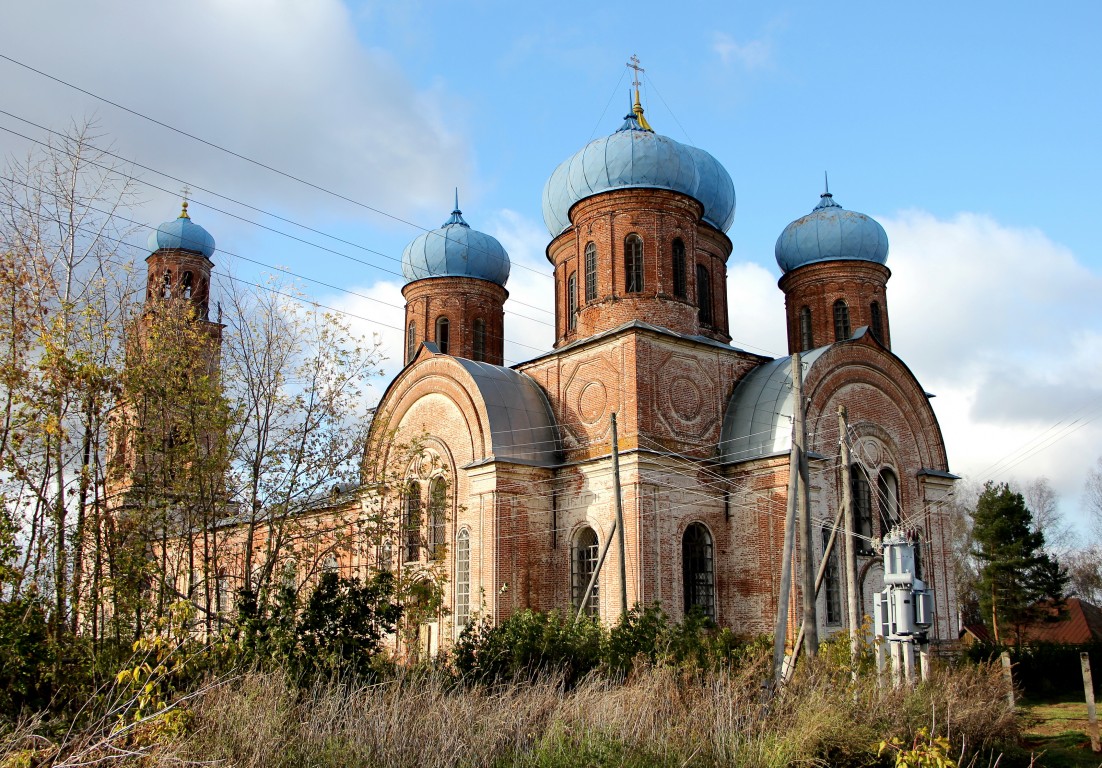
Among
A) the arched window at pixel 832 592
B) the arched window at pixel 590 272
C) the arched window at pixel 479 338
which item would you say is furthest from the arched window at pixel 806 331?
the arched window at pixel 479 338

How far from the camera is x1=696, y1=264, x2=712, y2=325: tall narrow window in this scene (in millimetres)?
21562

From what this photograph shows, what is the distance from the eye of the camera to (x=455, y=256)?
80.7ft

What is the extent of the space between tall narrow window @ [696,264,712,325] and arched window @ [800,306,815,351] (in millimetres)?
2717

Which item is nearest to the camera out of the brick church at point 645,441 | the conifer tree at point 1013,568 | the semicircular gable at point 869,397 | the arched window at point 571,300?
the brick church at point 645,441

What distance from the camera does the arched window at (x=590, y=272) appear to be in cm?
1969

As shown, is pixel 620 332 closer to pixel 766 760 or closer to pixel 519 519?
pixel 519 519

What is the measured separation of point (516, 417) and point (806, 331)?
8.58 metres

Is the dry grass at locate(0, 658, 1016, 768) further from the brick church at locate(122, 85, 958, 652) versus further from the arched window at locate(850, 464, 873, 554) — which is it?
the arched window at locate(850, 464, 873, 554)

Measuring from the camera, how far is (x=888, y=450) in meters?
19.1

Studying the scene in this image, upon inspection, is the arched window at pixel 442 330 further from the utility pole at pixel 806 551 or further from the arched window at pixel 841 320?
the utility pole at pixel 806 551

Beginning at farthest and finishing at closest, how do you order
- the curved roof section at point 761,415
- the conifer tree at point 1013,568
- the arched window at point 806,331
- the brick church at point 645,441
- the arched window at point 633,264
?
1. the conifer tree at point 1013,568
2. the arched window at point 806,331
3. the arched window at point 633,264
4. the curved roof section at point 761,415
5. the brick church at point 645,441

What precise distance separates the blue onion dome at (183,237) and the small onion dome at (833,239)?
15466 mm

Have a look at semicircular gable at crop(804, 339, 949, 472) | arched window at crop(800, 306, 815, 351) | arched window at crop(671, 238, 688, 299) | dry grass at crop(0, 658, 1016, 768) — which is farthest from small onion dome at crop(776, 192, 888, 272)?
dry grass at crop(0, 658, 1016, 768)

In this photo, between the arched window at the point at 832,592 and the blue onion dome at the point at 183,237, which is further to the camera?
the blue onion dome at the point at 183,237
